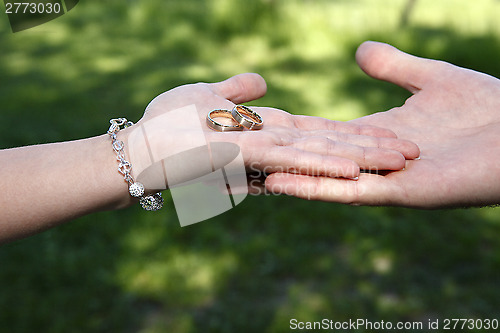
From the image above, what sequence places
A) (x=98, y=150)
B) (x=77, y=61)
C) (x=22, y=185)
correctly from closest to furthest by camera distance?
(x=22, y=185)
(x=98, y=150)
(x=77, y=61)

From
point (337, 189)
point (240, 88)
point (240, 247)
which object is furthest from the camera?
point (240, 247)

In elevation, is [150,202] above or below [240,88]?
below

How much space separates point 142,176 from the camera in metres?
1.81

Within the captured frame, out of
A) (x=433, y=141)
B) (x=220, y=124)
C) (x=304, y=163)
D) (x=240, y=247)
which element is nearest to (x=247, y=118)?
(x=220, y=124)

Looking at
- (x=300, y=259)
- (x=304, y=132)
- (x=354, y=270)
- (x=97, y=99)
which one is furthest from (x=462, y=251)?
(x=97, y=99)

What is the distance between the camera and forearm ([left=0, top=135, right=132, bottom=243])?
5.53ft

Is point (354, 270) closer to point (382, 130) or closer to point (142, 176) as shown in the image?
point (382, 130)

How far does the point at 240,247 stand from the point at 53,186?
123 cm

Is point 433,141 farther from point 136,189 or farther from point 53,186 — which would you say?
point 53,186

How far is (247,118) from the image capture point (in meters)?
2.01

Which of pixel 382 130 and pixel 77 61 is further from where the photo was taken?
pixel 77 61

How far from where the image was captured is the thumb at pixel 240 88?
222 centimetres

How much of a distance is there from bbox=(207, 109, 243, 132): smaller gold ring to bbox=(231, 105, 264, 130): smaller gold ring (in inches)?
1.1

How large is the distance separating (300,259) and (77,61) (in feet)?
9.63
